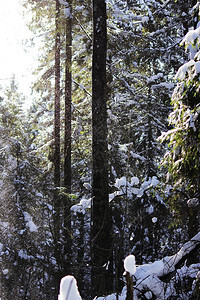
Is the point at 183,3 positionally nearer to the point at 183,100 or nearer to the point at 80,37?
the point at 80,37

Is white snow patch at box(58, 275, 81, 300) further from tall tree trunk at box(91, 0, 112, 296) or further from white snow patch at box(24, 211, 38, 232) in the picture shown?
white snow patch at box(24, 211, 38, 232)

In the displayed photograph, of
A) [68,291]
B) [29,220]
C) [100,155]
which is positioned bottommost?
[29,220]

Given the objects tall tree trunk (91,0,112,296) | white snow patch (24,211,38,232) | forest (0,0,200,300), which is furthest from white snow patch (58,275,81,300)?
white snow patch (24,211,38,232)

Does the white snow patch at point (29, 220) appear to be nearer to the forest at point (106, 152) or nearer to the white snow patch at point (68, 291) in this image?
the forest at point (106, 152)

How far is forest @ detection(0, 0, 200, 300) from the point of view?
13.8 feet

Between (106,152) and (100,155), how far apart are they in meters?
0.15

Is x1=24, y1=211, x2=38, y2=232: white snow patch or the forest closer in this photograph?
the forest

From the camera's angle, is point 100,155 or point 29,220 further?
point 29,220

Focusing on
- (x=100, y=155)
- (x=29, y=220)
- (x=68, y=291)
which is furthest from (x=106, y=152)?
(x=29, y=220)

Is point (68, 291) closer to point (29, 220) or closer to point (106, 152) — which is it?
point (106, 152)

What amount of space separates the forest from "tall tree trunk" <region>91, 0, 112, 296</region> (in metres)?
0.02

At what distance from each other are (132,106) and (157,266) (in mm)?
9604

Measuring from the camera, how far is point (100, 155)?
5.68 meters

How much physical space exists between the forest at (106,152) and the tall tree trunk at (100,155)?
20mm
